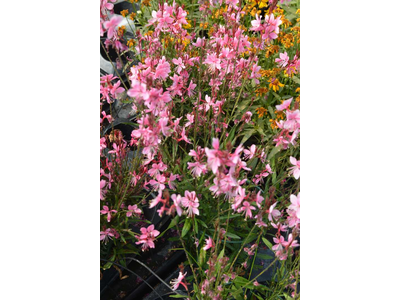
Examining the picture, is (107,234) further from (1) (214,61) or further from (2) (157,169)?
(1) (214,61)

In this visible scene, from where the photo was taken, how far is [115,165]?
120 cm

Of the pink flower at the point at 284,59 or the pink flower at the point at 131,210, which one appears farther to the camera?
the pink flower at the point at 284,59

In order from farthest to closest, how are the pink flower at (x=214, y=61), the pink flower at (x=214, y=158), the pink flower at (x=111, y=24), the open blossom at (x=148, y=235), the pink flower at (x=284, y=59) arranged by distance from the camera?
the pink flower at (x=284, y=59)
the pink flower at (x=214, y=61)
the open blossom at (x=148, y=235)
the pink flower at (x=111, y=24)
the pink flower at (x=214, y=158)

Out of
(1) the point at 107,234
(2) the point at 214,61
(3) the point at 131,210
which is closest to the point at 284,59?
(2) the point at 214,61

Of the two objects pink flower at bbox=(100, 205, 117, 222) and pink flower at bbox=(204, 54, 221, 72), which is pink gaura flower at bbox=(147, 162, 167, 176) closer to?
pink flower at bbox=(100, 205, 117, 222)

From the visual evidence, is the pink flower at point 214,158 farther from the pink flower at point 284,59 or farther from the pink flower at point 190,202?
→ the pink flower at point 284,59

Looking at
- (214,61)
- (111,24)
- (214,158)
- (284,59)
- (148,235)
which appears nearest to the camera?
(214,158)

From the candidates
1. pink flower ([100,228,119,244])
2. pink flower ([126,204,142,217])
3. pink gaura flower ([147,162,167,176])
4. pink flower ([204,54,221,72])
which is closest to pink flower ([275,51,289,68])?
pink flower ([204,54,221,72])

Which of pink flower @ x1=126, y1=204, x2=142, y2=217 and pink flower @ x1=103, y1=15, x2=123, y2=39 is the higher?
pink flower @ x1=103, y1=15, x2=123, y2=39

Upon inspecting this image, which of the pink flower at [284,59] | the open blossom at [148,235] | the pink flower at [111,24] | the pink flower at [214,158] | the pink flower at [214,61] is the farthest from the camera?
the pink flower at [284,59]

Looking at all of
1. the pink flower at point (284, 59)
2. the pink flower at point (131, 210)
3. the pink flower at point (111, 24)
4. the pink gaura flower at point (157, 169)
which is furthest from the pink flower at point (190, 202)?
the pink flower at point (284, 59)
